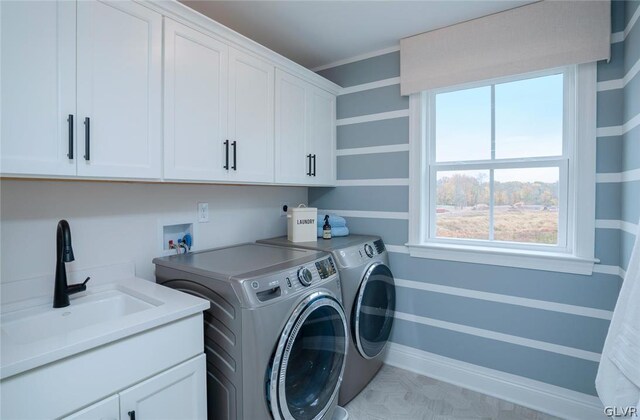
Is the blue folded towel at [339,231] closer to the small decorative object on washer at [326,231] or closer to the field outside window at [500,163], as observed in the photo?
the small decorative object on washer at [326,231]

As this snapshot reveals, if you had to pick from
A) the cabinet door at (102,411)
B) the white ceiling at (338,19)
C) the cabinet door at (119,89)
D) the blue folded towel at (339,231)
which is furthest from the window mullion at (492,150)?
the cabinet door at (102,411)

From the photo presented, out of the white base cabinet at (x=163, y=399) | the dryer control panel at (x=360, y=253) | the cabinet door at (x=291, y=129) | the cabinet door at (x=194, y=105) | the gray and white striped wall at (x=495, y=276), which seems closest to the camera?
the white base cabinet at (x=163, y=399)

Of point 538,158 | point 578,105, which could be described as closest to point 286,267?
point 538,158

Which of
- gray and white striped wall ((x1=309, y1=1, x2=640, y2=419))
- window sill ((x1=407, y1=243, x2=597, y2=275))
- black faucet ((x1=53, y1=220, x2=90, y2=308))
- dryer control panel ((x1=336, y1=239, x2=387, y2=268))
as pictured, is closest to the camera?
black faucet ((x1=53, y1=220, x2=90, y2=308))

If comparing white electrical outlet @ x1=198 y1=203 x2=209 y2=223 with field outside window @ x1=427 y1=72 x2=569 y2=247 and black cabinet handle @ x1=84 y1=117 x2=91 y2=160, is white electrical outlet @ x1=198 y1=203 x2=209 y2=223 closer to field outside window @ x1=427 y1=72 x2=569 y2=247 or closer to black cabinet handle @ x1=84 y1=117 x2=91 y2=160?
black cabinet handle @ x1=84 y1=117 x2=91 y2=160

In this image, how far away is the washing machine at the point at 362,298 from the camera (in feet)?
6.40

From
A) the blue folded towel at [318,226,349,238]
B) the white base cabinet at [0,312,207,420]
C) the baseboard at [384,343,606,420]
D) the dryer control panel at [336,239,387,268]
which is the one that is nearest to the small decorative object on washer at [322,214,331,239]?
the blue folded towel at [318,226,349,238]

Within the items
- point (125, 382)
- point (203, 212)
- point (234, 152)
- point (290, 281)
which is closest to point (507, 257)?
point (290, 281)

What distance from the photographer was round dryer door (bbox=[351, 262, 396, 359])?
1997 millimetres

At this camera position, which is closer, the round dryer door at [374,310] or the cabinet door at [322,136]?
the round dryer door at [374,310]

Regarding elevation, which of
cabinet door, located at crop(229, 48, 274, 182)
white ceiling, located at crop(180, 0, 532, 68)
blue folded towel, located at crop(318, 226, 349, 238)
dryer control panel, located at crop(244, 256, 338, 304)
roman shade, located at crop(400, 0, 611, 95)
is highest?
white ceiling, located at crop(180, 0, 532, 68)

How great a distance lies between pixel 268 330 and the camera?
1322 millimetres

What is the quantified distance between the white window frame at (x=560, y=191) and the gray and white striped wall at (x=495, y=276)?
0.05 m

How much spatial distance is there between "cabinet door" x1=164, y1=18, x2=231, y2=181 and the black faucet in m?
0.45
